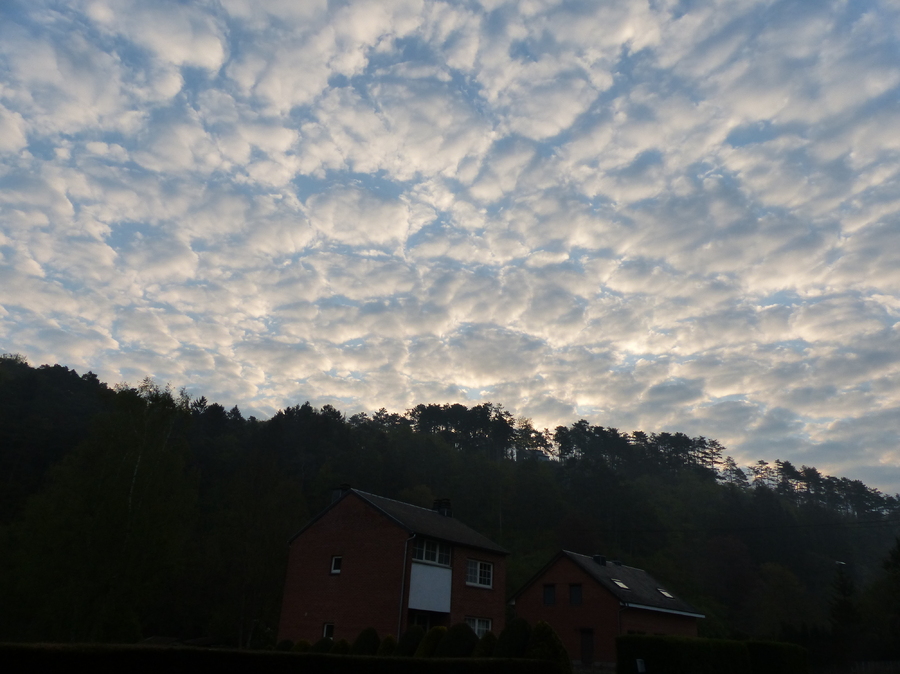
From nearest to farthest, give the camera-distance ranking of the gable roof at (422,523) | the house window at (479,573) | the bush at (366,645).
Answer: the bush at (366,645), the gable roof at (422,523), the house window at (479,573)

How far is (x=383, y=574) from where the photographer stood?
32.3m

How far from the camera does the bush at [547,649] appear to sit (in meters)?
18.6

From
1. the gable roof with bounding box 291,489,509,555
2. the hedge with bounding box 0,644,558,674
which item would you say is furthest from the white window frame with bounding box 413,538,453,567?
the hedge with bounding box 0,644,558,674

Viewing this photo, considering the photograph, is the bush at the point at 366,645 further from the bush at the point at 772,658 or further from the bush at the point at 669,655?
the bush at the point at 772,658

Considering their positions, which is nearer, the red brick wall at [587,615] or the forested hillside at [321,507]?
the forested hillside at [321,507]

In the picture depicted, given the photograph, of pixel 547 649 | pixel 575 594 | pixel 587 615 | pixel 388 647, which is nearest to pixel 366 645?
pixel 388 647

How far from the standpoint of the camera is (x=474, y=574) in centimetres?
3575

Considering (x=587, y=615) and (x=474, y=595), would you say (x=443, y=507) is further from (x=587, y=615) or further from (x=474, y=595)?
(x=587, y=615)

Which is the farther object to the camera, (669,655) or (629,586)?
(629,586)

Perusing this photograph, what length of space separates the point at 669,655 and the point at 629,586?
2016 cm

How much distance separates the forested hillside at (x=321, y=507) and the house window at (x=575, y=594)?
39.6ft

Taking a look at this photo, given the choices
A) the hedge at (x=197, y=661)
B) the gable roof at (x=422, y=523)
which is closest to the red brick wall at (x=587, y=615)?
the gable roof at (x=422, y=523)

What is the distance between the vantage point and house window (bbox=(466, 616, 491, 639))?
34.6m

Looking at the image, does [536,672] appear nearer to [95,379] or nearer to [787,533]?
[787,533]
